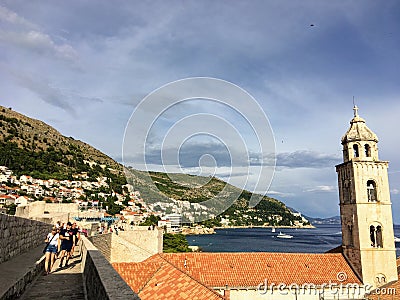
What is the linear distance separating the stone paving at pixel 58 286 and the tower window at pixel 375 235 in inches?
879

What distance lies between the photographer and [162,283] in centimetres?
1436

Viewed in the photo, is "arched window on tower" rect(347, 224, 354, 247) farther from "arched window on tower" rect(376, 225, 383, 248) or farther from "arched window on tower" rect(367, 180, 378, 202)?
"arched window on tower" rect(367, 180, 378, 202)

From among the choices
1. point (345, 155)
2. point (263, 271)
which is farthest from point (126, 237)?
point (345, 155)

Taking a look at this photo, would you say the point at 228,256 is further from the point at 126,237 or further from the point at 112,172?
the point at 112,172

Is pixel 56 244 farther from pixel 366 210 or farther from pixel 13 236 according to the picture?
pixel 366 210

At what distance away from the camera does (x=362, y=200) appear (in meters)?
24.0

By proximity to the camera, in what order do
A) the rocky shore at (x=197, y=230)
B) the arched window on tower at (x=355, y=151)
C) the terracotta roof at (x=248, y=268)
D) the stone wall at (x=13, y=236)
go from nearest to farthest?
the stone wall at (x=13, y=236)
the terracotta roof at (x=248, y=268)
the arched window on tower at (x=355, y=151)
the rocky shore at (x=197, y=230)

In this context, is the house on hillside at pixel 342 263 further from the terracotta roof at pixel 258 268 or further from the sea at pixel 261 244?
the sea at pixel 261 244

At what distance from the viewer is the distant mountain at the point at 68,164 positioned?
68.7 meters

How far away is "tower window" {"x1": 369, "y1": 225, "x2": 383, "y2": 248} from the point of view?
23.7 meters

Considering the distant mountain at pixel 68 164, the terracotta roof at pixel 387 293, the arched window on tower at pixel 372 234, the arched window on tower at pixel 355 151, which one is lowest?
the terracotta roof at pixel 387 293

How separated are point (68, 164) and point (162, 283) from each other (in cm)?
9307

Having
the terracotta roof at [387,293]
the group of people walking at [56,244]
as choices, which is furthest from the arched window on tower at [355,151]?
the group of people walking at [56,244]

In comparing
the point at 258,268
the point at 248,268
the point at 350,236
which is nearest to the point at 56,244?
the point at 248,268
